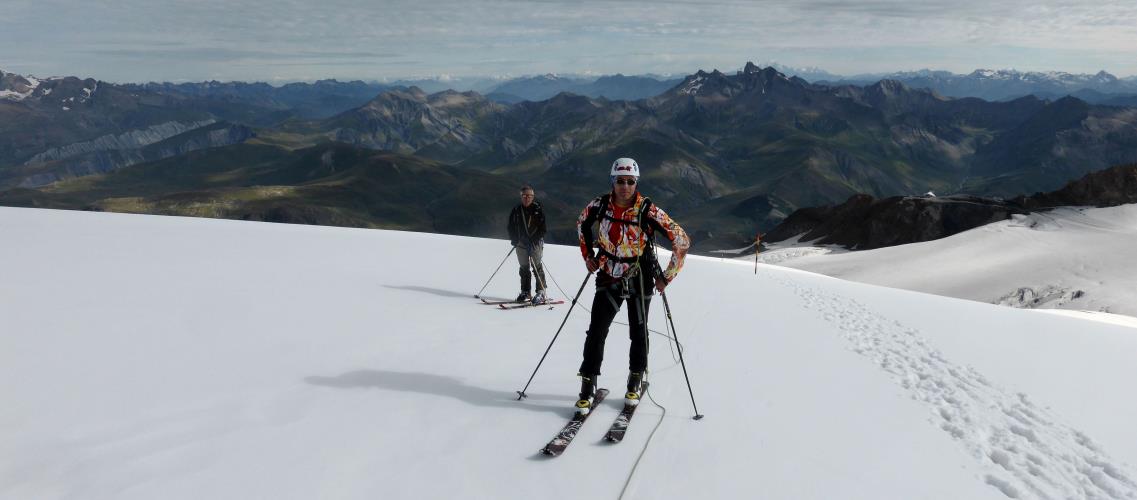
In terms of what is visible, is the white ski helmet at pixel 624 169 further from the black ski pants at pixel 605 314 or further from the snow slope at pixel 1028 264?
the snow slope at pixel 1028 264

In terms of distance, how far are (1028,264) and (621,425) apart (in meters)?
60.9

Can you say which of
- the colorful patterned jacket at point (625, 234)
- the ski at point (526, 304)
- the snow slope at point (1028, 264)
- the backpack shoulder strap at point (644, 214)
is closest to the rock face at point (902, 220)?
the snow slope at point (1028, 264)

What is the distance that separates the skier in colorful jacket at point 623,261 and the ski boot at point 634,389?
0.6 inches

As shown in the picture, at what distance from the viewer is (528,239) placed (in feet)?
50.0

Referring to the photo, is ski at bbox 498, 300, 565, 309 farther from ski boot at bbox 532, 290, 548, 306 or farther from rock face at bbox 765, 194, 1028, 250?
rock face at bbox 765, 194, 1028, 250

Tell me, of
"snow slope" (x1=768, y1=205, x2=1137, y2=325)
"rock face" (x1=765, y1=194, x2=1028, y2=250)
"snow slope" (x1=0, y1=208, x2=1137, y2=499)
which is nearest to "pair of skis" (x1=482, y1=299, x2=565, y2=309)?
"snow slope" (x1=0, y1=208, x2=1137, y2=499)

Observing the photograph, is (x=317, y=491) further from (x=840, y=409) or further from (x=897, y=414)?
(x=897, y=414)

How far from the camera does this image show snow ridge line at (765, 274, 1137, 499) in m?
6.80

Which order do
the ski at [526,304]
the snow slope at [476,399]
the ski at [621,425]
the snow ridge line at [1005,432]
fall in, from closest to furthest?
the snow slope at [476,399] < the snow ridge line at [1005,432] < the ski at [621,425] < the ski at [526,304]

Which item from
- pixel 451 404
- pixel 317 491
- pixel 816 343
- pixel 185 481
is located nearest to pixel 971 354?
pixel 816 343

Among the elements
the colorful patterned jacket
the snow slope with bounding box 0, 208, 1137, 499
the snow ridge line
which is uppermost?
the colorful patterned jacket

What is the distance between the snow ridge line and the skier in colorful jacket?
464 centimetres

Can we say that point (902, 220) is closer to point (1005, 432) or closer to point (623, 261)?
point (1005, 432)

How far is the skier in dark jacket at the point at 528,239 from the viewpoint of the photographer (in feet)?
50.0
